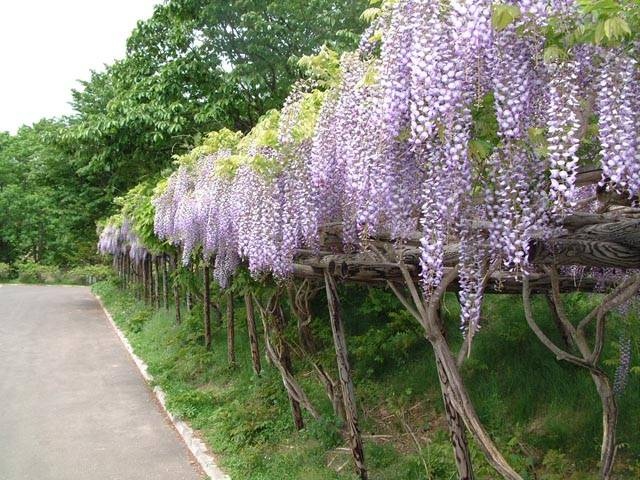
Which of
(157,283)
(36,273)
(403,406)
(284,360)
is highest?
(157,283)

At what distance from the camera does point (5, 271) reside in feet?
135

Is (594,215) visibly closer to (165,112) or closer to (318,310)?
(318,310)

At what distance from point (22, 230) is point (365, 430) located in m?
40.9

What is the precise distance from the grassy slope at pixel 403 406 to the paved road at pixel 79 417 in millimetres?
531

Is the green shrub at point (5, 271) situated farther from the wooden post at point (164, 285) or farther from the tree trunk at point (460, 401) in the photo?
the tree trunk at point (460, 401)

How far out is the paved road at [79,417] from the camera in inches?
255

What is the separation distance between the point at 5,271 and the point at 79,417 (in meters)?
37.0

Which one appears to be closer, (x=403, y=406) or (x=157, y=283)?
(x=403, y=406)

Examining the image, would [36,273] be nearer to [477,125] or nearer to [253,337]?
[253,337]

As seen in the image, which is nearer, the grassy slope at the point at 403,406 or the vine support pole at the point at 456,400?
the vine support pole at the point at 456,400

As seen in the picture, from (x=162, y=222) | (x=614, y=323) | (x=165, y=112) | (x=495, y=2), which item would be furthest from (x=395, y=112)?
(x=165, y=112)

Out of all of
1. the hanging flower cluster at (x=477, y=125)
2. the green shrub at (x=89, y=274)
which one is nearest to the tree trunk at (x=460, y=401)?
the hanging flower cluster at (x=477, y=125)

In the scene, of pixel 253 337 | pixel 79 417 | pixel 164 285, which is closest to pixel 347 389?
pixel 253 337

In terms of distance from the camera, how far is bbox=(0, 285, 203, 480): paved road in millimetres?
6484
